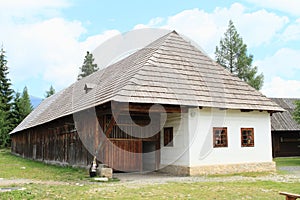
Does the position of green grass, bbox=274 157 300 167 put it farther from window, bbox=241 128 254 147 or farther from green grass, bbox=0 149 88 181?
green grass, bbox=0 149 88 181

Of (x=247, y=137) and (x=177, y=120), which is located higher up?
(x=177, y=120)

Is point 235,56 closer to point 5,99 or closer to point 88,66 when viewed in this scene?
point 88,66

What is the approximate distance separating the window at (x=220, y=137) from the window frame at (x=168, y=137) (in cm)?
166

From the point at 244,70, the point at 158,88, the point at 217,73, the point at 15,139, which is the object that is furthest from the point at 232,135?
the point at 15,139

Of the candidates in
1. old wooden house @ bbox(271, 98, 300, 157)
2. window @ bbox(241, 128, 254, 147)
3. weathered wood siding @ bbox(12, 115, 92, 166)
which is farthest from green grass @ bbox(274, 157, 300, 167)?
weathered wood siding @ bbox(12, 115, 92, 166)

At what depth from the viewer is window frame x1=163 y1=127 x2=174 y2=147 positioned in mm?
13594

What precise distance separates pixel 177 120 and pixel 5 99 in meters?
29.6

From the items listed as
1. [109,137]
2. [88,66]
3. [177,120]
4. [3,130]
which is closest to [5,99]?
[3,130]

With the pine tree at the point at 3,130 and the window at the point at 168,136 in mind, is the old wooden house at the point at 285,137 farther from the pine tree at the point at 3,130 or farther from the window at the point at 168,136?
the pine tree at the point at 3,130

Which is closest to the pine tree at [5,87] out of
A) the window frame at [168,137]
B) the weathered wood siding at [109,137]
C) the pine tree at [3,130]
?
the pine tree at [3,130]

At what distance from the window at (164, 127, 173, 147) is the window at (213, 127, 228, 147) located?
67.2 inches

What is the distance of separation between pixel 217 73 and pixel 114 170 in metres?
5.96

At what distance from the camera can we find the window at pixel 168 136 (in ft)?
44.8

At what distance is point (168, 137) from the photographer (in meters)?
13.8
